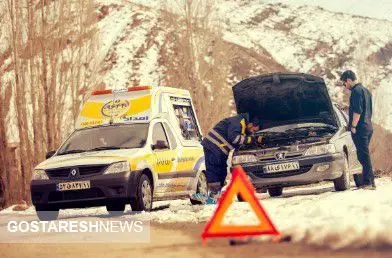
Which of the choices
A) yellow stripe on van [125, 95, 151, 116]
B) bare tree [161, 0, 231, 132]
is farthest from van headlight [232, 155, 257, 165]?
bare tree [161, 0, 231, 132]

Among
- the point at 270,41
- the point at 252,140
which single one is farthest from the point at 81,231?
the point at 270,41

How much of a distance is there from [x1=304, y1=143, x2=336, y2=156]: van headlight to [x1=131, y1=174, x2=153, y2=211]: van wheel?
111 inches

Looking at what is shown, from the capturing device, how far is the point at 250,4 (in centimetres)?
12038

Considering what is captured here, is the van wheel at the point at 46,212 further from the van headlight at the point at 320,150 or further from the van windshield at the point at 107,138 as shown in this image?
the van headlight at the point at 320,150

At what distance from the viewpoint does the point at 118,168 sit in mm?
12203

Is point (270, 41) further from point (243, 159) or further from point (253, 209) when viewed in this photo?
point (253, 209)

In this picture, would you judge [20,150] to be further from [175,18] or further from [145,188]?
[175,18]

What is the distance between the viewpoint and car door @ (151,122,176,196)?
518 inches

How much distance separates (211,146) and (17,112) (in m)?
10.5

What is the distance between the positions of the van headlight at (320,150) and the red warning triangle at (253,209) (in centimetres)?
579

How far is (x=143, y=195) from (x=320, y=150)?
3208mm

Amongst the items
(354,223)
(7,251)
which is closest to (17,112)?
(7,251)

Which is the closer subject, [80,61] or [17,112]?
[17,112]

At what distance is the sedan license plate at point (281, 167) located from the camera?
1323 centimetres
